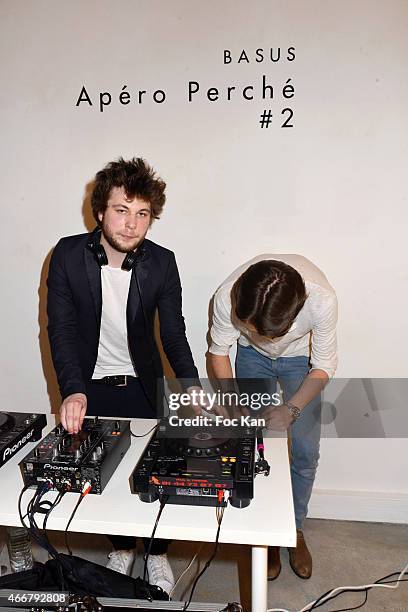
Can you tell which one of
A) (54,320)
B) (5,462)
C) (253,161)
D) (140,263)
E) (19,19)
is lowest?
(5,462)

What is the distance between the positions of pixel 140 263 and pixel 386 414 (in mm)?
1341

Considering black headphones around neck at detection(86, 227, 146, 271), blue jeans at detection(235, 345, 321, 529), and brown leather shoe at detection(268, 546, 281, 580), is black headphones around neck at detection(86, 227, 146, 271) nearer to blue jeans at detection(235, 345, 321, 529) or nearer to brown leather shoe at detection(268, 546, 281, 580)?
blue jeans at detection(235, 345, 321, 529)

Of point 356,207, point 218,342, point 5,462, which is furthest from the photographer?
point 356,207

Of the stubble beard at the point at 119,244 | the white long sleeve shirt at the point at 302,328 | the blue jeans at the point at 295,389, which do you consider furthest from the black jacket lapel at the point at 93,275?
the blue jeans at the point at 295,389

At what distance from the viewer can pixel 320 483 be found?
2490 millimetres

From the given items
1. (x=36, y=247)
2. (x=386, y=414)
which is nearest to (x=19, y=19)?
(x=36, y=247)

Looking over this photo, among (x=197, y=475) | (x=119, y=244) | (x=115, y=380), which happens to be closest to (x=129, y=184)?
(x=119, y=244)

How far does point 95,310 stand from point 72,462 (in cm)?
67

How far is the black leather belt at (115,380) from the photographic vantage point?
1.93m

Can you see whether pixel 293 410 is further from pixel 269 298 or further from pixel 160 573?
pixel 160 573

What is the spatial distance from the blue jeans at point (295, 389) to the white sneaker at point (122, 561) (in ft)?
2.31

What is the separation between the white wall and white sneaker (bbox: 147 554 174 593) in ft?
3.05

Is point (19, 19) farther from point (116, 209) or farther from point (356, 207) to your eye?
point (356, 207)

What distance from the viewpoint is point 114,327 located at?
1.89 meters
